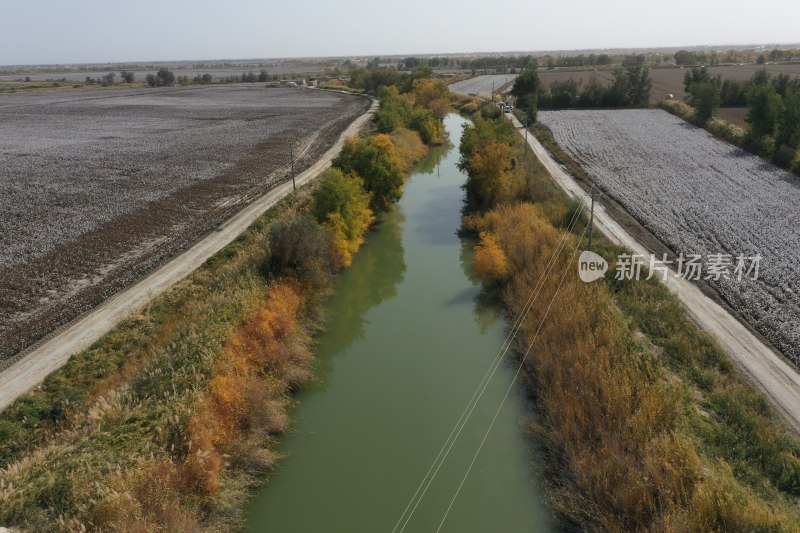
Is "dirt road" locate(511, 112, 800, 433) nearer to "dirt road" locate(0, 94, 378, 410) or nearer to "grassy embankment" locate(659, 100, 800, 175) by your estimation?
"dirt road" locate(0, 94, 378, 410)

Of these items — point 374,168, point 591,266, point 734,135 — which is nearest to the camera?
point 591,266

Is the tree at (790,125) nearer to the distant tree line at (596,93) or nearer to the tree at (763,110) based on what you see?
the tree at (763,110)

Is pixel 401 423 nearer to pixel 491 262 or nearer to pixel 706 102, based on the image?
pixel 491 262

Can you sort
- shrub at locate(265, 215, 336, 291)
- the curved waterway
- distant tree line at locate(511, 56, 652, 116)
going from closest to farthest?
1. the curved waterway
2. shrub at locate(265, 215, 336, 291)
3. distant tree line at locate(511, 56, 652, 116)

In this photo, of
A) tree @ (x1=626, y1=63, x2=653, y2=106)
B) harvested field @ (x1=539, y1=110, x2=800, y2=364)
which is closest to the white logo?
harvested field @ (x1=539, y1=110, x2=800, y2=364)

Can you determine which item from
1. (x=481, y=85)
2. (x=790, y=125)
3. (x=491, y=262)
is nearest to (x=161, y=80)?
(x=481, y=85)

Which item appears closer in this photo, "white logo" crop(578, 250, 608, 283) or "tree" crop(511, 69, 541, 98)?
"white logo" crop(578, 250, 608, 283)
